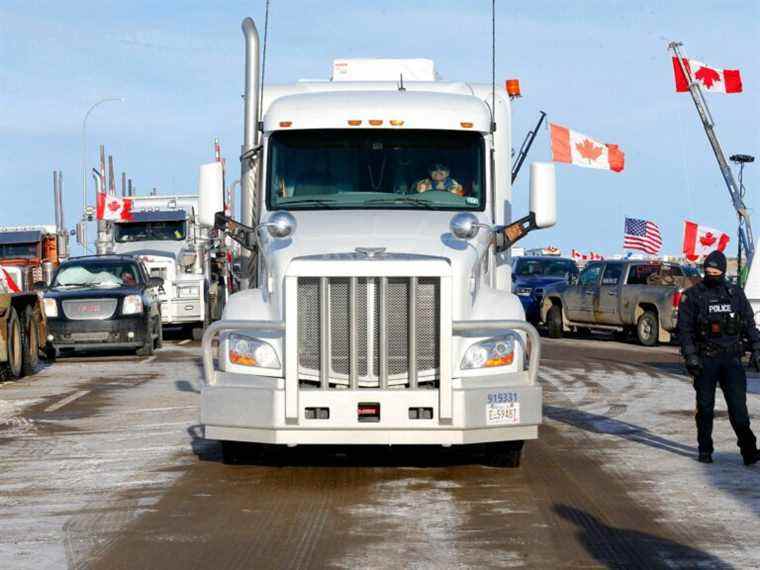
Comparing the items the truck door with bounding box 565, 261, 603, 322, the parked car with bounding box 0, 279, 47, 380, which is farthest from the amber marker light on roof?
the truck door with bounding box 565, 261, 603, 322

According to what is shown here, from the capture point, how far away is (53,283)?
27.7 m

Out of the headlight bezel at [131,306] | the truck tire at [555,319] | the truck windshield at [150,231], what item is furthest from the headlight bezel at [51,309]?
the truck tire at [555,319]

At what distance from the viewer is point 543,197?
1223 cm

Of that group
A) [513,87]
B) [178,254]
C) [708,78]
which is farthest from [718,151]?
[513,87]

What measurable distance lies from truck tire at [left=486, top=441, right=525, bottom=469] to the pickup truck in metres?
18.5

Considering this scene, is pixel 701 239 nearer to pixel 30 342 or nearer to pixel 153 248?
pixel 153 248

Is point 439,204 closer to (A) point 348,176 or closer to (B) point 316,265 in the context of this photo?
(A) point 348,176

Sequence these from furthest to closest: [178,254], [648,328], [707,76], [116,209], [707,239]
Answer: [707,239], [116,209], [707,76], [178,254], [648,328]

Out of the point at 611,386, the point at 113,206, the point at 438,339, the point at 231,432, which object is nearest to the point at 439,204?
the point at 438,339

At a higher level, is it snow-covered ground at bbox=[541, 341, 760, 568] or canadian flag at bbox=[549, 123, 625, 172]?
canadian flag at bbox=[549, 123, 625, 172]

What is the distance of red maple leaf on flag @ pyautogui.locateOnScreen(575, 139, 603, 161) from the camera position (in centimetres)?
3675

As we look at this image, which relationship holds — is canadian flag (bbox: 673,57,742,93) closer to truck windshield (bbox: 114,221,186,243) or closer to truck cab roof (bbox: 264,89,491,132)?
truck windshield (bbox: 114,221,186,243)

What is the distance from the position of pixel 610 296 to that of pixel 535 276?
20.9 feet

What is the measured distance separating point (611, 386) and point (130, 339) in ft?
31.7
